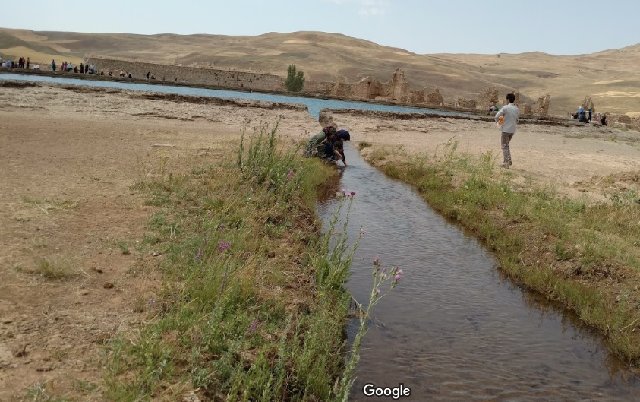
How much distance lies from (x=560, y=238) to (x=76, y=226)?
23.3ft

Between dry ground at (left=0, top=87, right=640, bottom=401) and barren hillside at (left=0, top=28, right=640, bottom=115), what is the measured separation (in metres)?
62.0

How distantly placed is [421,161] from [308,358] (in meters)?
12.7

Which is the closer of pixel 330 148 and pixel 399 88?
pixel 330 148

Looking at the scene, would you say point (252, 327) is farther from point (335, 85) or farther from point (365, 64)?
point (365, 64)

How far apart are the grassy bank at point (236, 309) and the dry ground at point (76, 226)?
0.82 ft

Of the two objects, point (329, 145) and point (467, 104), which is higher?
point (467, 104)

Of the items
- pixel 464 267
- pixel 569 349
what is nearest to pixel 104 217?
pixel 464 267

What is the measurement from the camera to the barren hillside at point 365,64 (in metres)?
100

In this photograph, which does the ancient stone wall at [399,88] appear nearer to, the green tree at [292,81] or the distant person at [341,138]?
the green tree at [292,81]

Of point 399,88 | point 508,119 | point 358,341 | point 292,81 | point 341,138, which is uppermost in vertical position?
point 399,88

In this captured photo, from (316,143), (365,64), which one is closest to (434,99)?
(316,143)

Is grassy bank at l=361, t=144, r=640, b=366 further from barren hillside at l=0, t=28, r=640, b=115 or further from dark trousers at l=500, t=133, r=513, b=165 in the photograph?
barren hillside at l=0, t=28, r=640, b=115

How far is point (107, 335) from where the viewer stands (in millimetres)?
4008

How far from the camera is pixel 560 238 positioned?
885 centimetres
